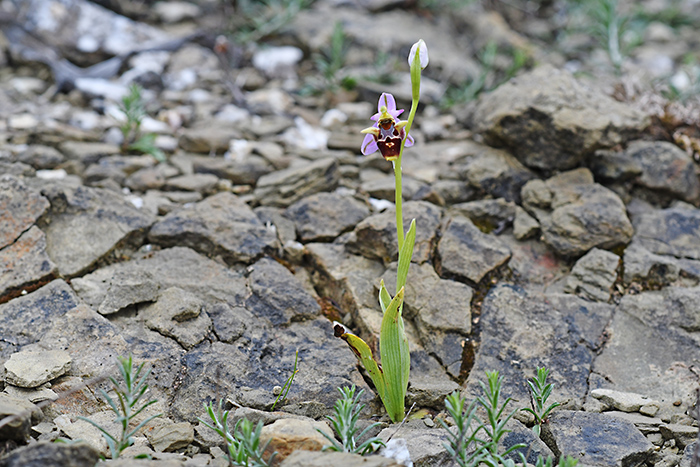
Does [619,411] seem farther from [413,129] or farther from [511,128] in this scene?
[413,129]

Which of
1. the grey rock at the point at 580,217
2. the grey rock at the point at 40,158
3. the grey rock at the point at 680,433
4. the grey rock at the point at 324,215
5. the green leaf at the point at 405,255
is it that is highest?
the green leaf at the point at 405,255

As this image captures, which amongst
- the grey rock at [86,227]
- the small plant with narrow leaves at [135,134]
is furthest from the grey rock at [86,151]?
the grey rock at [86,227]

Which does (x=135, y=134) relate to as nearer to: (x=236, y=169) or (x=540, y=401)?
(x=236, y=169)

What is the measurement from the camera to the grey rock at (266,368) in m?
2.87

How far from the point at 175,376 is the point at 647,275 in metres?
2.84

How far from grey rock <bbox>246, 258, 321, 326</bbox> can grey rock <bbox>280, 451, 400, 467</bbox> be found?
3.75 feet

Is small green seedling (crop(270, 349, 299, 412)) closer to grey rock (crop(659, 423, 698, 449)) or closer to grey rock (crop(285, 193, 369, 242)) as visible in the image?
grey rock (crop(285, 193, 369, 242))

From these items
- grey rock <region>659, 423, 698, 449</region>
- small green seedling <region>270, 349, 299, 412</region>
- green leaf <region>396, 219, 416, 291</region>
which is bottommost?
small green seedling <region>270, 349, 299, 412</region>

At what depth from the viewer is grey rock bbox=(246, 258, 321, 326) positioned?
3.33 metres

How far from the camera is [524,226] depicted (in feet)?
12.8

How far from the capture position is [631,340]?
333 cm

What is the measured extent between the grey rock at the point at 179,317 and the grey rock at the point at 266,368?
3.2 inches

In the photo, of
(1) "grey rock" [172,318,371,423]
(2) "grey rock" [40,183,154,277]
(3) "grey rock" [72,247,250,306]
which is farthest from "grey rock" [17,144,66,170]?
(1) "grey rock" [172,318,371,423]

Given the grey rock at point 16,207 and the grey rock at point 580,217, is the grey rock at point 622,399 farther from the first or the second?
the grey rock at point 16,207
